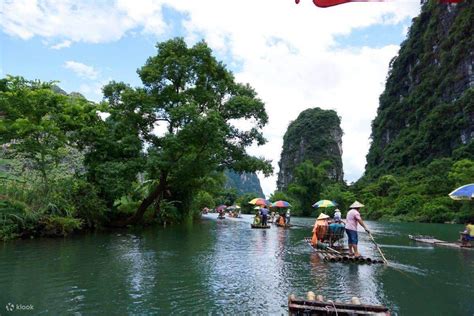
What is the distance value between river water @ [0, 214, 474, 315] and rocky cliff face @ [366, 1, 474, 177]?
53.6 m

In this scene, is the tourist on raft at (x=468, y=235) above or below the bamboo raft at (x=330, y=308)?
above

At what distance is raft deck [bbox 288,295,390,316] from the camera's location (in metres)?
5.63

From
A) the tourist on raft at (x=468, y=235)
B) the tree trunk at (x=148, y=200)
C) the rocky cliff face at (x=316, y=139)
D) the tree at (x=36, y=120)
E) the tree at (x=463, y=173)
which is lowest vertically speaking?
the tourist on raft at (x=468, y=235)

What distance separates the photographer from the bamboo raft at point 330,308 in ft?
18.5

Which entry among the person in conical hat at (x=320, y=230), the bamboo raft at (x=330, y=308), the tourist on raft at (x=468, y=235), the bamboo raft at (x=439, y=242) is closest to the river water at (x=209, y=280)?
the bamboo raft at (x=330, y=308)

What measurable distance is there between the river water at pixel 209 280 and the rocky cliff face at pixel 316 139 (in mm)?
94876

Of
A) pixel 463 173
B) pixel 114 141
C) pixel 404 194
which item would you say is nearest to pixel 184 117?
pixel 114 141

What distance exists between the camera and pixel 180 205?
3006cm

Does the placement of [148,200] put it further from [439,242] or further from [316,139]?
[316,139]

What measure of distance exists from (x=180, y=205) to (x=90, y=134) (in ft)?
37.0

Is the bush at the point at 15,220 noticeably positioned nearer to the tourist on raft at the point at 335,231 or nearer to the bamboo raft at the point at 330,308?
the tourist on raft at the point at 335,231

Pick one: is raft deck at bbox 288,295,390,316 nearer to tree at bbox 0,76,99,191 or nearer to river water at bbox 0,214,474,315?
river water at bbox 0,214,474,315

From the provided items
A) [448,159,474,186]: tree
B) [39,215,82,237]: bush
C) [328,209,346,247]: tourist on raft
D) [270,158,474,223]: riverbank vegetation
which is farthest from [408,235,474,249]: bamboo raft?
[448,159,474,186]: tree

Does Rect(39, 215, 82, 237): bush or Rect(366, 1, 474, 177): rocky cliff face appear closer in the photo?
Rect(39, 215, 82, 237): bush
